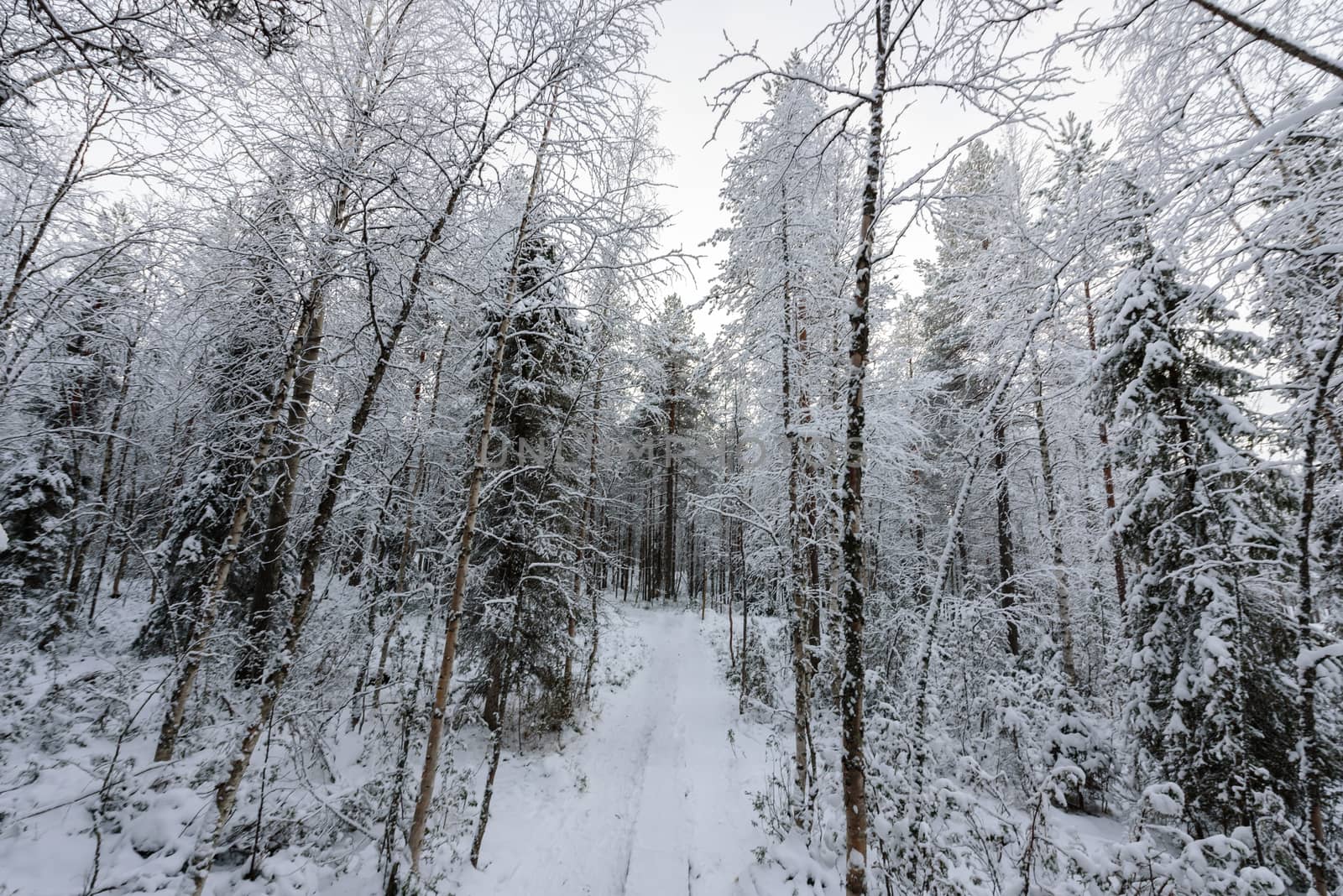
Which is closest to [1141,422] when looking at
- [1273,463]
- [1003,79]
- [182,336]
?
[1273,463]

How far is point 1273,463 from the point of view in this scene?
3229 mm

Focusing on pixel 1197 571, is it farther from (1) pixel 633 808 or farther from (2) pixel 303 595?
(2) pixel 303 595

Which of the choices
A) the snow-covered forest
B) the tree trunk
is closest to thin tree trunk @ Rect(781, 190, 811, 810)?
the snow-covered forest

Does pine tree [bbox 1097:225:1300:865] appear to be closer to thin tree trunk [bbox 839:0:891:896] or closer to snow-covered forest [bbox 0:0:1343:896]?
snow-covered forest [bbox 0:0:1343:896]

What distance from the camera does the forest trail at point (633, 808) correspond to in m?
5.68

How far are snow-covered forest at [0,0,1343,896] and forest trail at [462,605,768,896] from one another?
75 mm

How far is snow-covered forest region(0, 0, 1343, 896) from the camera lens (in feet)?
11.4

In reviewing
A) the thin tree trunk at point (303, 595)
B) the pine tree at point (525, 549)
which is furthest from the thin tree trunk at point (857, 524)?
the pine tree at point (525, 549)

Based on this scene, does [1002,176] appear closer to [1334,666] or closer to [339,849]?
[1334,666]

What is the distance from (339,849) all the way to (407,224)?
696 centimetres

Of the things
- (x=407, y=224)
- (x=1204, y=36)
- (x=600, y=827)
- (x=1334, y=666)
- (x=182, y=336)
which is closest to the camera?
(x=1204, y=36)

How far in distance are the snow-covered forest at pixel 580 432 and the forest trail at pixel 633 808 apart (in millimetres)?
75

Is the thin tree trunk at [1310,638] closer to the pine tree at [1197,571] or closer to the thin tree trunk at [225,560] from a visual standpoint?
the pine tree at [1197,571]

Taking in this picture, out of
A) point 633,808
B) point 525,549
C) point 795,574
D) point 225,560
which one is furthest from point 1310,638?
point 225,560
